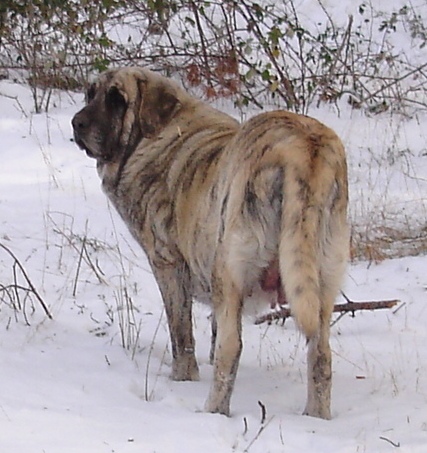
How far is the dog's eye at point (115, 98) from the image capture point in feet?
16.0

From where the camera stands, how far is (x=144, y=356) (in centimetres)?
495

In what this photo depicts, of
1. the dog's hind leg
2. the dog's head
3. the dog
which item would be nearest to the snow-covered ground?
the dog's hind leg

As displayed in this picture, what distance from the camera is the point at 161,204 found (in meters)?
4.70

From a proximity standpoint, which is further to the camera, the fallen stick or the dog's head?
the fallen stick

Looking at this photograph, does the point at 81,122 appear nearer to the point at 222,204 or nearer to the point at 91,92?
the point at 91,92

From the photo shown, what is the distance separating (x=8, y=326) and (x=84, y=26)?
17.9ft

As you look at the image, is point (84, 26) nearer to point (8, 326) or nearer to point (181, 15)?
point (181, 15)

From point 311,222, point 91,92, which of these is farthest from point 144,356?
point 311,222

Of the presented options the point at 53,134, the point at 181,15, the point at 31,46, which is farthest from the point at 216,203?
the point at 181,15

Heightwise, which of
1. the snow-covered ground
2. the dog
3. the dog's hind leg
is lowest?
the snow-covered ground

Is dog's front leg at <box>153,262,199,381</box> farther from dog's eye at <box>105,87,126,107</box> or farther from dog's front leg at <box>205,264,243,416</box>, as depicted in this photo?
dog's eye at <box>105,87,126,107</box>

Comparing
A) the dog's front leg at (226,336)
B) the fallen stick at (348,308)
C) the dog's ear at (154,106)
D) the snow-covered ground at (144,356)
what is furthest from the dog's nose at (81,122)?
the fallen stick at (348,308)

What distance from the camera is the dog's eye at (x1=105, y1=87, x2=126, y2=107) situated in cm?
487

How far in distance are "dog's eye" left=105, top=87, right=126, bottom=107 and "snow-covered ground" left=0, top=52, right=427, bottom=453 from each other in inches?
44.4
